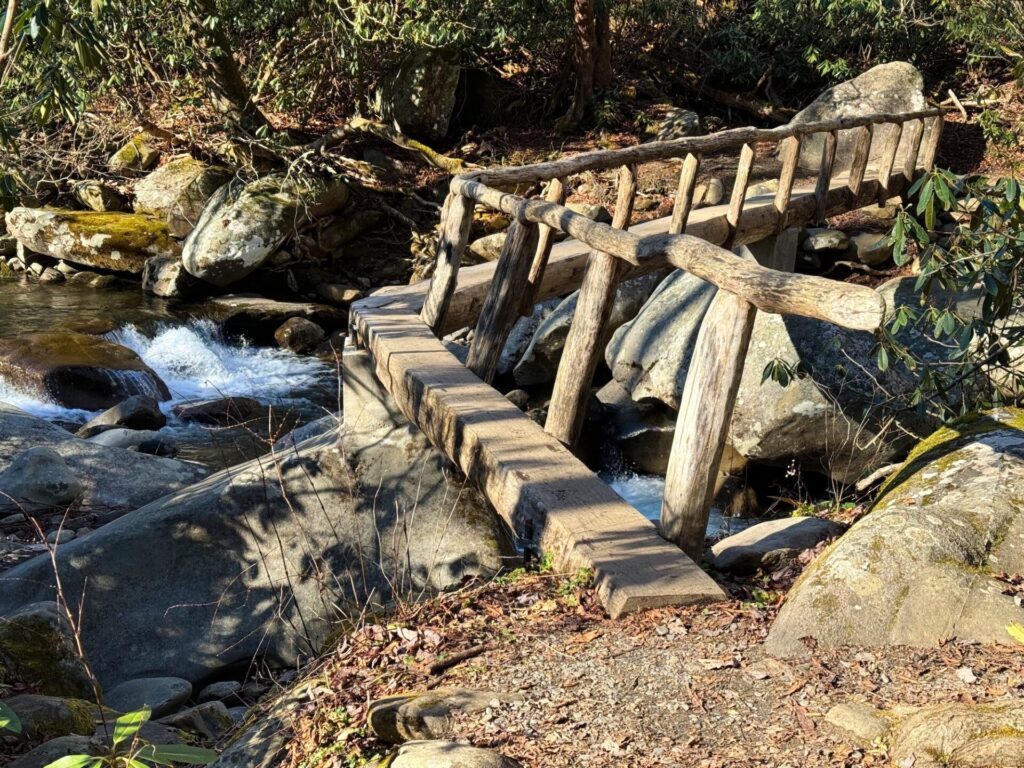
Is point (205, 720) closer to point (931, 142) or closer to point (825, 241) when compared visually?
point (825, 241)

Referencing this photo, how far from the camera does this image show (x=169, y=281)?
47.9 ft

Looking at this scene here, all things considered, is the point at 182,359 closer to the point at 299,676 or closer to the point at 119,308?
the point at 119,308

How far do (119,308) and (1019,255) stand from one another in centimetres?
1195

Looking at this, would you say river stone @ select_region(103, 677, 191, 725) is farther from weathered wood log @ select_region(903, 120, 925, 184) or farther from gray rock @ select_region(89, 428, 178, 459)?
weathered wood log @ select_region(903, 120, 925, 184)

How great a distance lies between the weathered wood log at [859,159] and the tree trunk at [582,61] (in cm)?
645

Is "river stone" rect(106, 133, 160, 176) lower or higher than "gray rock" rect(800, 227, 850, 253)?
lower

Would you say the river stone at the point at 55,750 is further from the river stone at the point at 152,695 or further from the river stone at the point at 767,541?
the river stone at the point at 767,541

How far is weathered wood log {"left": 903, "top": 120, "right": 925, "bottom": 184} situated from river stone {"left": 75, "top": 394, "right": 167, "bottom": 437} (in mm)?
8842

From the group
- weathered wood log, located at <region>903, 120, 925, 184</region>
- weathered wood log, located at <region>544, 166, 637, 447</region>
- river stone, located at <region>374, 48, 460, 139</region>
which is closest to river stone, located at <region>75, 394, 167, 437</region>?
weathered wood log, located at <region>544, 166, 637, 447</region>

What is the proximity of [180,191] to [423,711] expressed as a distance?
45.9 feet

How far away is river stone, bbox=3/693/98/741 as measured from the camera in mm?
3939

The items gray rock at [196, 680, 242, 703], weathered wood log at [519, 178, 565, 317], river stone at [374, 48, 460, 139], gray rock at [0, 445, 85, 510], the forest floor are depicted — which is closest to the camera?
the forest floor

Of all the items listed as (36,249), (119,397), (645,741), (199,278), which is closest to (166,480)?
(119,397)

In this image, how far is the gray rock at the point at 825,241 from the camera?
12.2 m
